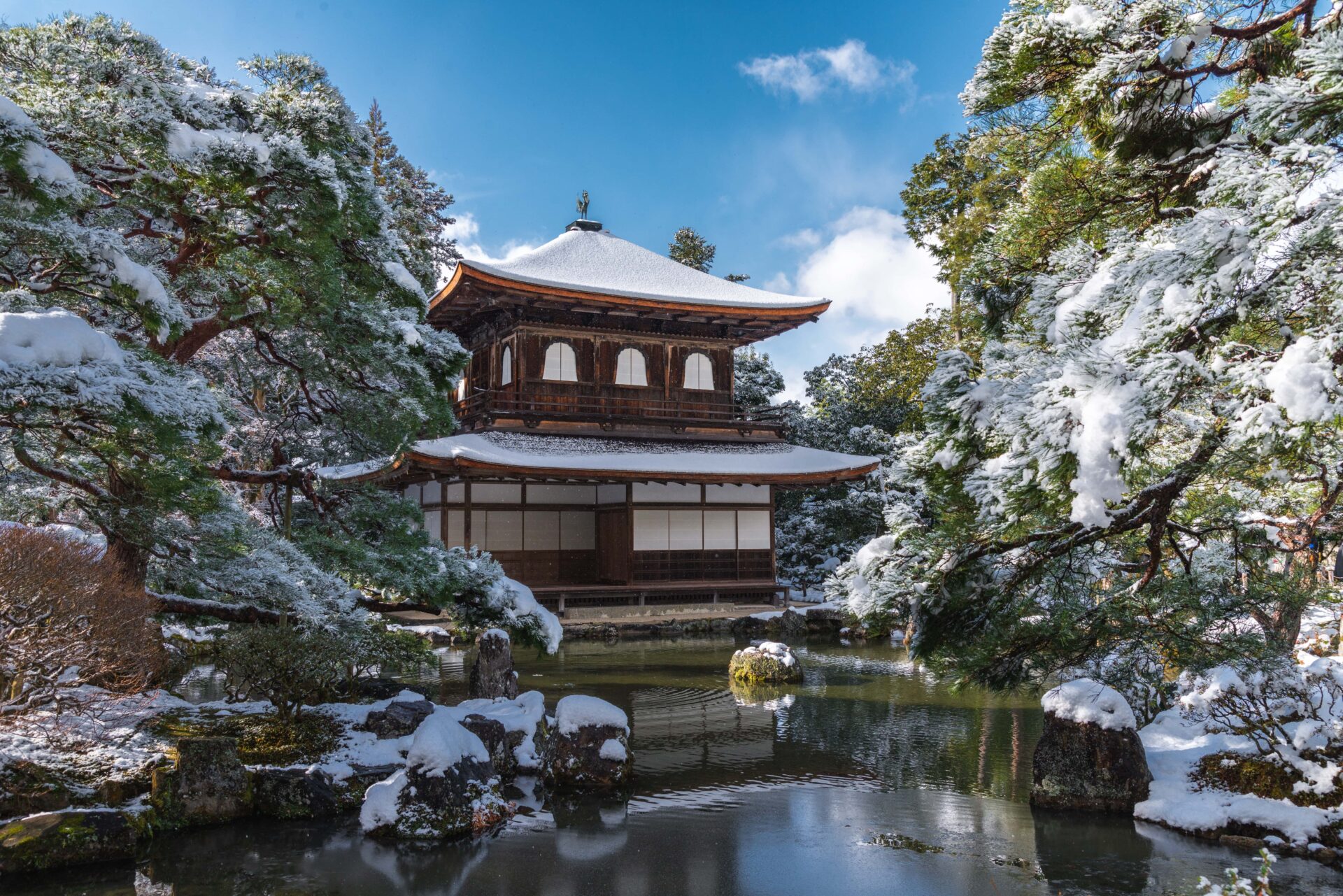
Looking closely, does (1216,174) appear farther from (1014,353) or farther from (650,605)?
(650,605)

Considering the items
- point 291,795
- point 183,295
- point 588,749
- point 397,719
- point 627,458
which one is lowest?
point 291,795

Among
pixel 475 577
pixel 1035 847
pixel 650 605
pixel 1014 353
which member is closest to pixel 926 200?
pixel 650 605

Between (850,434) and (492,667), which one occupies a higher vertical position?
(850,434)

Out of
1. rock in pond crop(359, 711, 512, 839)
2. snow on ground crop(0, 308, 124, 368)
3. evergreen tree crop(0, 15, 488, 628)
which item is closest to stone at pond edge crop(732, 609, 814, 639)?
evergreen tree crop(0, 15, 488, 628)

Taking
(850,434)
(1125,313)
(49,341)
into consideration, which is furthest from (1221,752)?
(850,434)

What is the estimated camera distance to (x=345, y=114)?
7.19m

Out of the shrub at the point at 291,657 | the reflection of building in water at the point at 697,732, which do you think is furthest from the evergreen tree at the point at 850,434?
the shrub at the point at 291,657

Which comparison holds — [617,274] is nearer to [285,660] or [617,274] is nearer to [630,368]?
[630,368]

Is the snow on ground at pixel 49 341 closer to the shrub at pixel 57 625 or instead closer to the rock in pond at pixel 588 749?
the shrub at pixel 57 625

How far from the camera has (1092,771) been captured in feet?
22.0

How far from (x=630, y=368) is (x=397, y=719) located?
13682mm

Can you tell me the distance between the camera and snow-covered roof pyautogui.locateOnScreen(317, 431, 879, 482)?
16.6m

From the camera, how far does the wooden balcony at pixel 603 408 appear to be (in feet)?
63.6

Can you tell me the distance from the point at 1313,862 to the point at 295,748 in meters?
7.11
